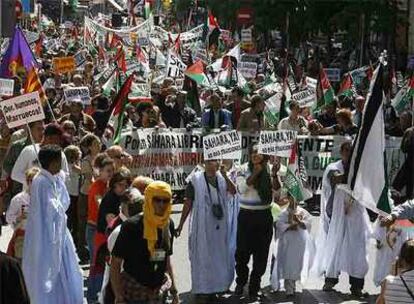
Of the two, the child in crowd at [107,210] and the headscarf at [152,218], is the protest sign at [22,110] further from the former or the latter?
the headscarf at [152,218]

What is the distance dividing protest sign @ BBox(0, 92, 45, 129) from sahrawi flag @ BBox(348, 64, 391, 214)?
12.5ft

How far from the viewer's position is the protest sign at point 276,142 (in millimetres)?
11453

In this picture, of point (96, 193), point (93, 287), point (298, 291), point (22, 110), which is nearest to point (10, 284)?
point (93, 287)

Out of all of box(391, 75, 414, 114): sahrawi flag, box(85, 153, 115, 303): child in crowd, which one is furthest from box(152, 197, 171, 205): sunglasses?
box(391, 75, 414, 114): sahrawi flag

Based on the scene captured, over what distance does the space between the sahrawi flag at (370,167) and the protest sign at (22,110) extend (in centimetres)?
381

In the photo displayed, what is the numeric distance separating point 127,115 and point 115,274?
1021 centimetres

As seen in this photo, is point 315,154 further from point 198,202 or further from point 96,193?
point 96,193

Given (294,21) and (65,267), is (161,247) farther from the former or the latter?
(294,21)

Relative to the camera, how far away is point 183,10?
74.1 metres

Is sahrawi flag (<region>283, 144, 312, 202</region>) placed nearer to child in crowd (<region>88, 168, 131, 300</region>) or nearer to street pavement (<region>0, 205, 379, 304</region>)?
street pavement (<region>0, 205, 379, 304</region>)

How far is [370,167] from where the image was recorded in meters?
8.52

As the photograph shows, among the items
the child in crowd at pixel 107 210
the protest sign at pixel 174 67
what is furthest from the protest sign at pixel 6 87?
the protest sign at pixel 174 67

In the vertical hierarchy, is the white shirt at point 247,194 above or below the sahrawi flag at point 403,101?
below

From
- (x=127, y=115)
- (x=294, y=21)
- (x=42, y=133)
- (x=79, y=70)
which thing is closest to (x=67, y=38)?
(x=294, y=21)
